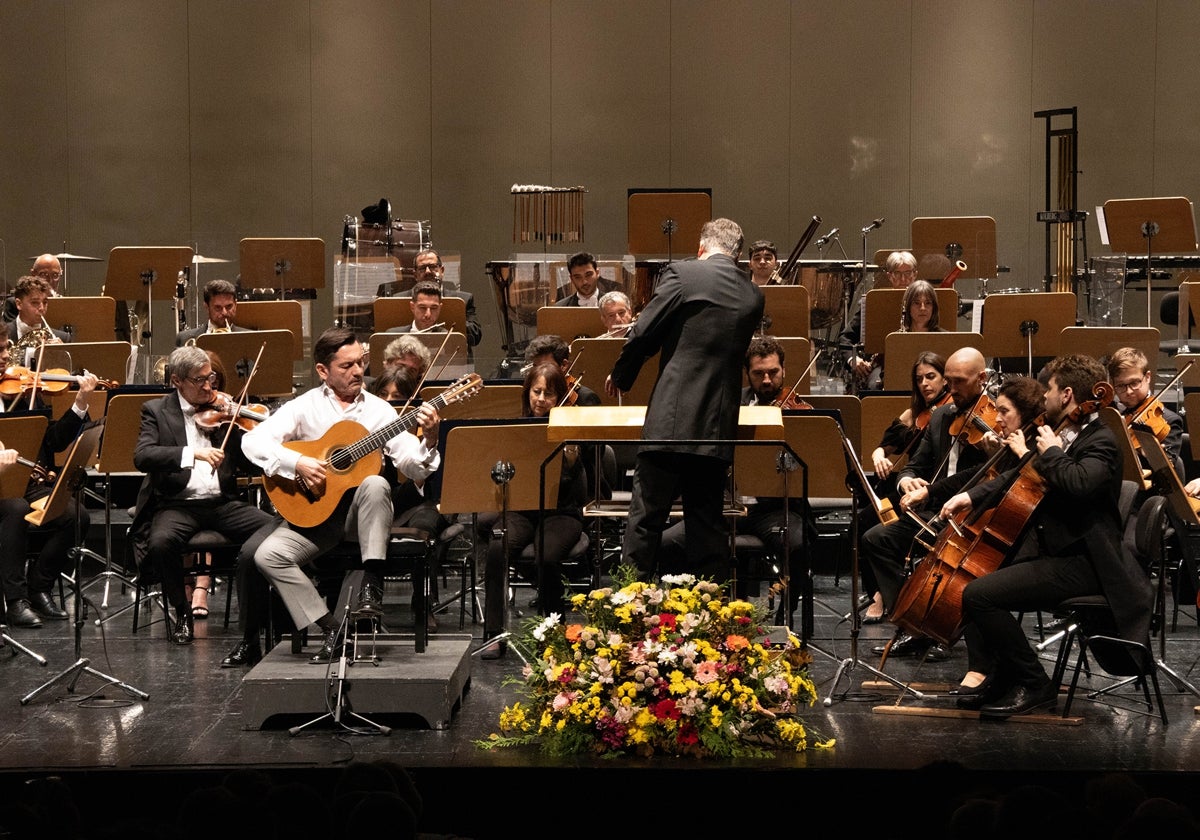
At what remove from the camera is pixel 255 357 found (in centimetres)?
696

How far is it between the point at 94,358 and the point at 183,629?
184cm

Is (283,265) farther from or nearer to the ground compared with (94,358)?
farther from the ground

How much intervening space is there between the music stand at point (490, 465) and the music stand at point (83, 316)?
152 inches

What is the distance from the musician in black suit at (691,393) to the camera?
4.87 metres

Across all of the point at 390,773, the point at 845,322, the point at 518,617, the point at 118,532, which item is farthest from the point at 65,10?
the point at 390,773

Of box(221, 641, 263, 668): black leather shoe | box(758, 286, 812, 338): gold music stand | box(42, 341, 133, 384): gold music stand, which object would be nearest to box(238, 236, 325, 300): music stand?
box(42, 341, 133, 384): gold music stand

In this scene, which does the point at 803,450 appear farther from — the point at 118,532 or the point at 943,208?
the point at 943,208

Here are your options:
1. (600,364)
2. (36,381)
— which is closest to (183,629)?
(36,381)

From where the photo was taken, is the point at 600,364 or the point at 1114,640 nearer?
the point at 1114,640

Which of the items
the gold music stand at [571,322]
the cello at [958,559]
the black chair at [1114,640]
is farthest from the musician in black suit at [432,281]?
the black chair at [1114,640]

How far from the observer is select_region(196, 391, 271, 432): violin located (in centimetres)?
599

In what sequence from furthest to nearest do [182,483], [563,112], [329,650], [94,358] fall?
[563,112] → [94,358] → [182,483] → [329,650]

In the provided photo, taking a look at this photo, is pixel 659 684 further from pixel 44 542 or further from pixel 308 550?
pixel 44 542

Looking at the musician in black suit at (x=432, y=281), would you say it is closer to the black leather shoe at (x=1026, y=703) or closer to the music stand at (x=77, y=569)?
the music stand at (x=77, y=569)
